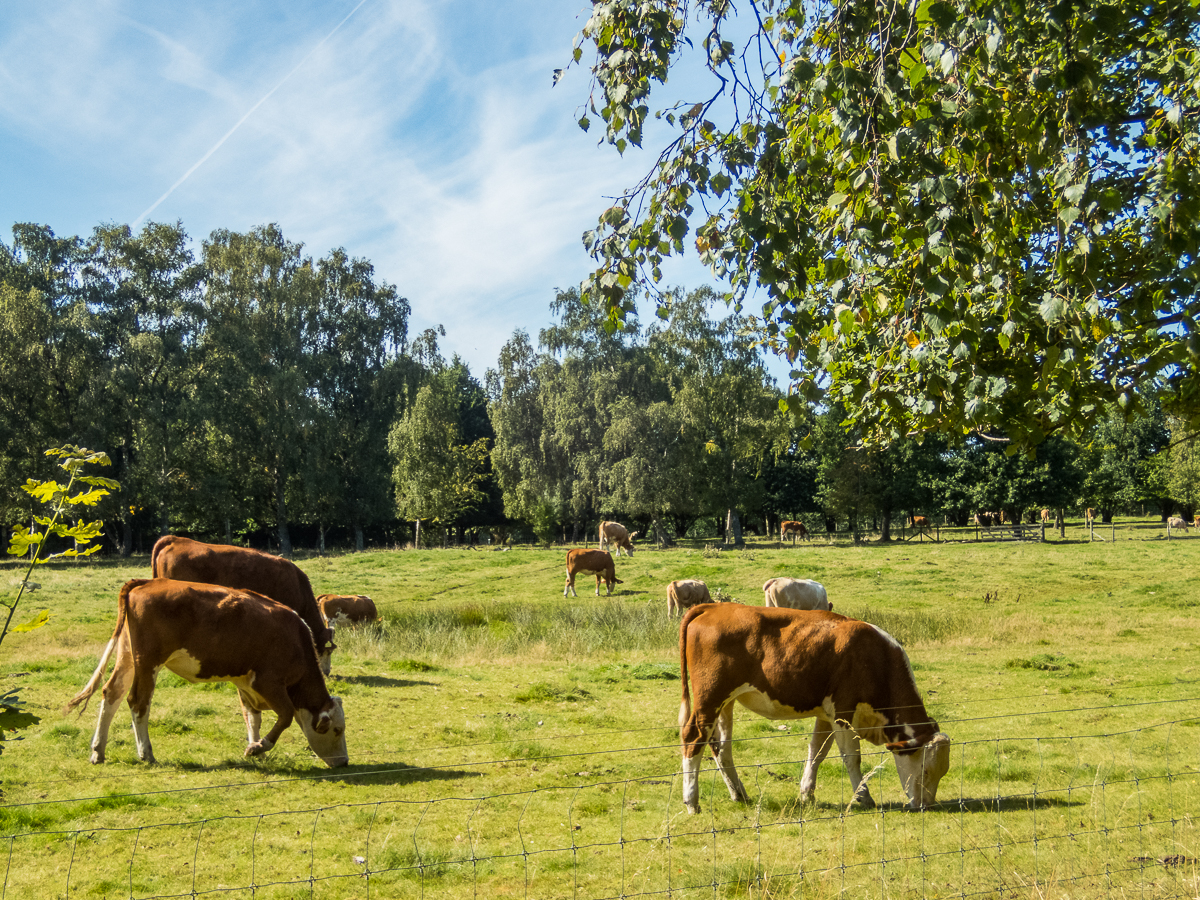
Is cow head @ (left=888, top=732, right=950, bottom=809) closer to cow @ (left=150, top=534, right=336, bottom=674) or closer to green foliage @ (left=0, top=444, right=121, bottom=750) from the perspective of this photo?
green foliage @ (left=0, top=444, right=121, bottom=750)

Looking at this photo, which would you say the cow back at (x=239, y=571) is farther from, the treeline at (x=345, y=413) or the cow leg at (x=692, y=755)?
the treeline at (x=345, y=413)

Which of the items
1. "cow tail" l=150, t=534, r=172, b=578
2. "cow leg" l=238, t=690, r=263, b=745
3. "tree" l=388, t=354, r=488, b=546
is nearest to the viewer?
"cow leg" l=238, t=690, r=263, b=745

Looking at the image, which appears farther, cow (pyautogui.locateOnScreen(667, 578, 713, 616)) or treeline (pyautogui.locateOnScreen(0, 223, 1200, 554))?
treeline (pyautogui.locateOnScreen(0, 223, 1200, 554))

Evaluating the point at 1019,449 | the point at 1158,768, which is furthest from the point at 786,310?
the point at 1158,768

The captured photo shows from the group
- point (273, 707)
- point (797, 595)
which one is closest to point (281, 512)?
point (797, 595)

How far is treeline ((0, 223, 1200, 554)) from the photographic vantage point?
42656mm

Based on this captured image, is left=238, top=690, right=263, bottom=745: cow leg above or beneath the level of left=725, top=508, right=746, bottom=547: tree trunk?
beneath

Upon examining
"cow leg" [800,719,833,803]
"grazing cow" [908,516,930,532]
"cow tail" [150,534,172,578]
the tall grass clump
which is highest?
"cow tail" [150,534,172,578]

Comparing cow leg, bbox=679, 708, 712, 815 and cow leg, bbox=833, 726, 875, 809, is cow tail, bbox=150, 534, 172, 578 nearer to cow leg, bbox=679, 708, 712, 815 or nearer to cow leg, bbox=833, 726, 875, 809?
cow leg, bbox=679, 708, 712, 815

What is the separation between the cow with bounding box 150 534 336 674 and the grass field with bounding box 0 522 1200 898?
41.2 inches

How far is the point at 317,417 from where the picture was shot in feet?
155

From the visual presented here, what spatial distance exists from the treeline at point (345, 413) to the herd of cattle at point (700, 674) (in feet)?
106

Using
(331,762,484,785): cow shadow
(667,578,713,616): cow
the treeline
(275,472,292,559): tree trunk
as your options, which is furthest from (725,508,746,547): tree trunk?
(331,762,484,785): cow shadow

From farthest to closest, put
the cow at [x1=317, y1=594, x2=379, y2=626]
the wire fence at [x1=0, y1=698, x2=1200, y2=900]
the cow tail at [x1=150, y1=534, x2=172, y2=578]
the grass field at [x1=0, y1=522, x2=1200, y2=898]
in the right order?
the cow at [x1=317, y1=594, x2=379, y2=626]
the cow tail at [x1=150, y1=534, x2=172, y2=578]
the grass field at [x1=0, y1=522, x2=1200, y2=898]
the wire fence at [x1=0, y1=698, x2=1200, y2=900]
